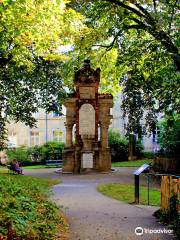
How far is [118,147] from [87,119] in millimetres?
14671

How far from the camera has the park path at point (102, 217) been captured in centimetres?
862

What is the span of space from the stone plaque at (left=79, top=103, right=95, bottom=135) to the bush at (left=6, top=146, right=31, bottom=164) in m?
13.9

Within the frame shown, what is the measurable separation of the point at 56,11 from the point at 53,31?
1.63 metres

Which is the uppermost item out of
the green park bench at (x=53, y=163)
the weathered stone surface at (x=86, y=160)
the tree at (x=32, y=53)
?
the tree at (x=32, y=53)

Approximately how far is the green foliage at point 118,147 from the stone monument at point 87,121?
1341cm

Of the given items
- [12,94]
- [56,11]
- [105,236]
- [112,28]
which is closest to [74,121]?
[12,94]

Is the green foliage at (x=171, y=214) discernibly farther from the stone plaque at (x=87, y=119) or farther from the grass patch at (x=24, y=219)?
the stone plaque at (x=87, y=119)

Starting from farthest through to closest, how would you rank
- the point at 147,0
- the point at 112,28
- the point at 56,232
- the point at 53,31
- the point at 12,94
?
the point at 12,94 → the point at 112,28 → the point at 147,0 → the point at 53,31 → the point at 56,232

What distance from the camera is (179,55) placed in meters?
16.6

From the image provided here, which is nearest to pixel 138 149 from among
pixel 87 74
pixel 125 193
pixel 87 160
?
pixel 87 160

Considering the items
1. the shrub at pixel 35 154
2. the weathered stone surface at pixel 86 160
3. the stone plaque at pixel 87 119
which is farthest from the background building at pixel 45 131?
the weathered stone surface at pixel 86 160

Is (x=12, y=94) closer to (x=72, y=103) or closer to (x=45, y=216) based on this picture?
(x=72, y=103)

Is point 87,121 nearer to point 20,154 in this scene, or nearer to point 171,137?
point 171,137

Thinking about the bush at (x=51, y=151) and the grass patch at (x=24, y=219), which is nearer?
the grass patch at (x=24, y=219)
